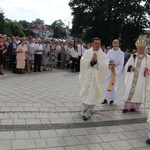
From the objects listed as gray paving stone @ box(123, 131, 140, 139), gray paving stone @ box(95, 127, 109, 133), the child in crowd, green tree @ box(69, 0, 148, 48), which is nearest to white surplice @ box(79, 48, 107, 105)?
gray paving stone @ box(95, 127, 109, 133)

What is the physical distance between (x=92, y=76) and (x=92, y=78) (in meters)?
0.05

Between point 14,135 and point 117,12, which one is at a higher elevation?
point 117,12

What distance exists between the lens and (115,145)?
4.79 metres

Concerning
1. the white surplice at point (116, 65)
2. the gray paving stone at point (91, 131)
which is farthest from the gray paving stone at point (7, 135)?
the white surplice at point (116, 65)

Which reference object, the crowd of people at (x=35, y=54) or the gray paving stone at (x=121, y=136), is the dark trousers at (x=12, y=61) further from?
the gray paving stone at (x=121, y=136)

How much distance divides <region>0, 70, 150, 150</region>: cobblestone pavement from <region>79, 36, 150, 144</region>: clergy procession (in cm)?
31

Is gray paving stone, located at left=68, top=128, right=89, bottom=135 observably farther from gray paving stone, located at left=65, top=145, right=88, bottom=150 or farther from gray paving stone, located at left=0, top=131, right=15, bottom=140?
gray paving stone, located at left=0, top=131, right=15, bottom=140

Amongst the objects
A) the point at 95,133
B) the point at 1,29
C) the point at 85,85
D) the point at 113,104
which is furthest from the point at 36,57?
the point at 1,29

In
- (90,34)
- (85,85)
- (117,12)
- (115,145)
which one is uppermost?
(117,12)

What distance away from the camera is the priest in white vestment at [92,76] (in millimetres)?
6234

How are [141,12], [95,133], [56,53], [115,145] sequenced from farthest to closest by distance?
1. [141,12]
2. [56,53]
3. [95,133]
4. [115,145]

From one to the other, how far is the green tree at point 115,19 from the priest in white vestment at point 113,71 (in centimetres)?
2800

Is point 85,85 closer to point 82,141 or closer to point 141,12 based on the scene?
point 82,141

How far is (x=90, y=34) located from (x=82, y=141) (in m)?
34.1
